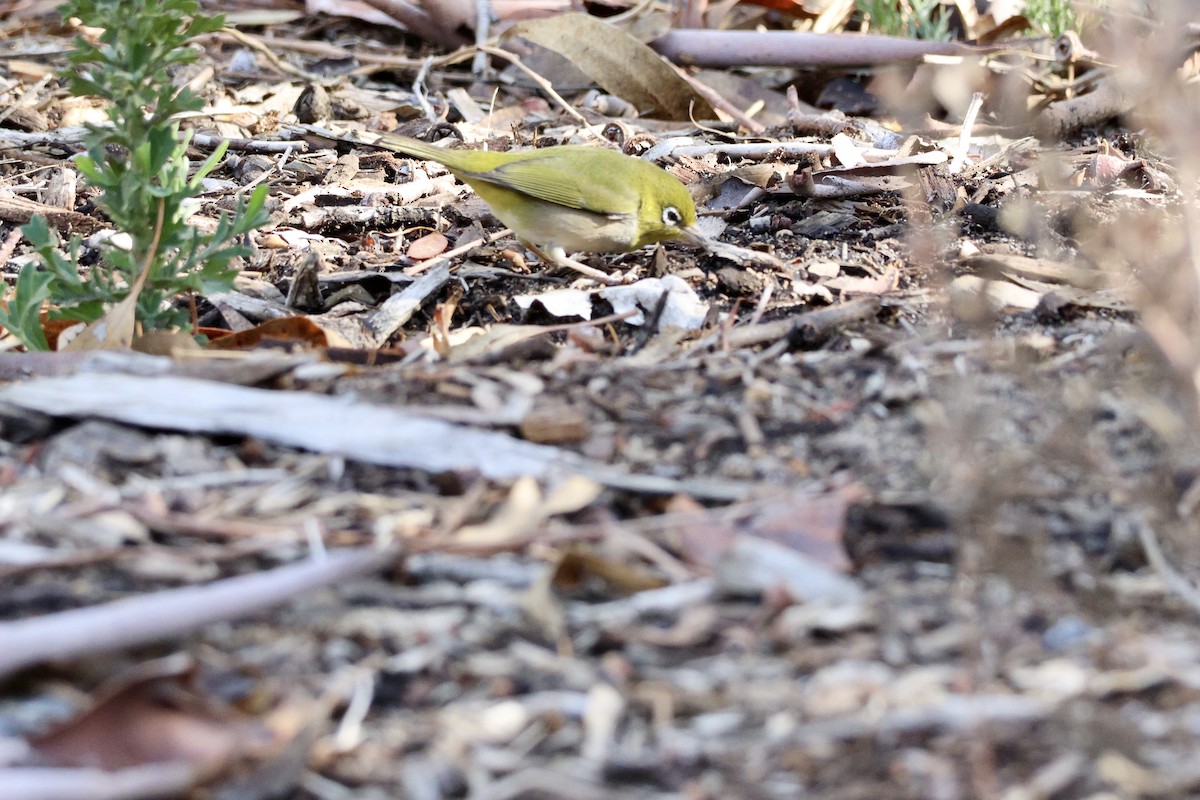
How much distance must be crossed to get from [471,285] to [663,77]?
2244mm

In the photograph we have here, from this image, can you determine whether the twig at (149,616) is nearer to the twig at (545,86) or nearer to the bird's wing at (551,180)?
the bird's wing at (551,180)

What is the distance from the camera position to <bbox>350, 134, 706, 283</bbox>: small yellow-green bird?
5250 mm

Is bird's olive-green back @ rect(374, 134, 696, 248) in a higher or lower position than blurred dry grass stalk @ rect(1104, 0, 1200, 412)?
lower

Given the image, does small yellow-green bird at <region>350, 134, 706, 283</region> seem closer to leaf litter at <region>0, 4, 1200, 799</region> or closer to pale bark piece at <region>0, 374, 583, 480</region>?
leaf litter at <region>0, 4, 1200, 799</region>

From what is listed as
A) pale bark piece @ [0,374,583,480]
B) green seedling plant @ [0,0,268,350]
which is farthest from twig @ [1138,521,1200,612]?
green seedling plant @ [0,0,268,350]

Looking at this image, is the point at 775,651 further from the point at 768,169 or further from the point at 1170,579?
the point at 768,169

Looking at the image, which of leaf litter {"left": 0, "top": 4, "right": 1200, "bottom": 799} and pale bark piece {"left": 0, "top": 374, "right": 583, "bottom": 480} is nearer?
leaf litter {"left": 0, "top": 4, "right": 1200, "bottom": 799}

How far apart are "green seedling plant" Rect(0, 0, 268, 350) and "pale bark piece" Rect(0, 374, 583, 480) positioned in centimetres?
61

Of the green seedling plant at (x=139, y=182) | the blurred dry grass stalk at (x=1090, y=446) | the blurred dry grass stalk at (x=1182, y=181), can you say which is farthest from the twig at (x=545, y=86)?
the blurred dry grass stalk at (x=1182, y=181)

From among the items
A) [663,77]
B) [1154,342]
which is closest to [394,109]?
[663,77]

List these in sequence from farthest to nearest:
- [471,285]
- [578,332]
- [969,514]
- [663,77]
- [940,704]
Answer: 1. [663,77]
2. [471,285]
3. [578,332]
4. [969,514]
5. [940,704]

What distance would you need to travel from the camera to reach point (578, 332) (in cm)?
408

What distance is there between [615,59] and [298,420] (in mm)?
4365

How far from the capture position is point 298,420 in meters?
2.89
